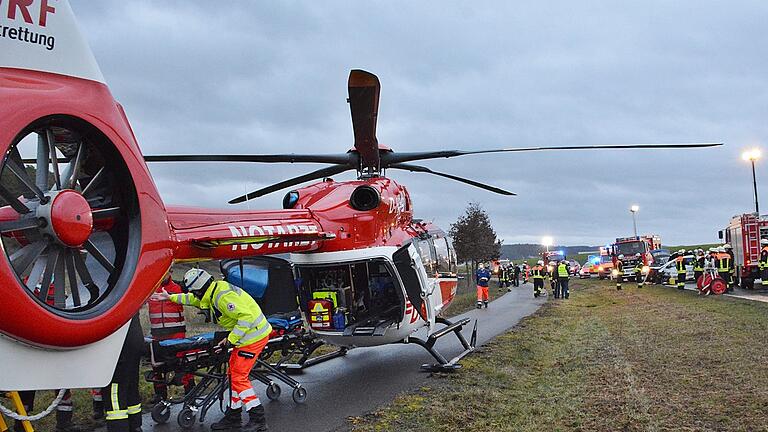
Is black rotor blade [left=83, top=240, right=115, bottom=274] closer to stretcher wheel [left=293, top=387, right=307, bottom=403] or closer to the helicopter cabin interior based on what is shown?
stretcher wheel [left=293, top=387, right=307, bottom=403]

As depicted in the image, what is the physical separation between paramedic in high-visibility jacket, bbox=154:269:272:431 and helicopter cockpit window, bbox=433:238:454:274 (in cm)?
516

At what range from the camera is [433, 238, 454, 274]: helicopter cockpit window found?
1195cm

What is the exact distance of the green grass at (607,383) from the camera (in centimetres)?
678

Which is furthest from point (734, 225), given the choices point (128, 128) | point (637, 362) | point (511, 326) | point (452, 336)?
point (128, 128)

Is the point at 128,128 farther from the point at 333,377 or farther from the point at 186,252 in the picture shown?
the point at 333,377

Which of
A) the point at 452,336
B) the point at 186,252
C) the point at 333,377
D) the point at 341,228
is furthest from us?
the point at 452,336

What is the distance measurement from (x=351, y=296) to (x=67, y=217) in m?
6.00

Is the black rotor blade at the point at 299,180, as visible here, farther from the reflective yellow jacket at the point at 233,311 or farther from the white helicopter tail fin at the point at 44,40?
the white helicopter tail fin at the point at 44,40

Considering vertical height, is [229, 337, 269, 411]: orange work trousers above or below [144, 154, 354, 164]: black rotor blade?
below

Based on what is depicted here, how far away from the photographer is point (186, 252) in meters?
5.81

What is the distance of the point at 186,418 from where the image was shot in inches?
286

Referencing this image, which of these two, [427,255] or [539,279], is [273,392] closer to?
[427,255]

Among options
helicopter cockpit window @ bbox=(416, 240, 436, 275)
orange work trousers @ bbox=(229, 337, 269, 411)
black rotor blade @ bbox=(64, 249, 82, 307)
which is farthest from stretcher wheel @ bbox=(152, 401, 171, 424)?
helicopter cockpit window @ bbox=(416, 240, 436, 275)

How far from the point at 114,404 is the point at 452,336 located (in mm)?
9524
